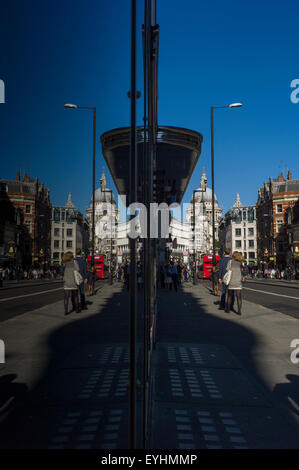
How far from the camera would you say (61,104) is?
2584mm

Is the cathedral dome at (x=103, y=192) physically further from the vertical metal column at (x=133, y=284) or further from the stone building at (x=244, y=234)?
the stone building at (x=244, y=234)

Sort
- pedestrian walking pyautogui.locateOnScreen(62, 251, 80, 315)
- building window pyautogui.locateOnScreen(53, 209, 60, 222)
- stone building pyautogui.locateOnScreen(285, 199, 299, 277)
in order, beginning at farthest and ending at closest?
building window pyautogui.locateOnScreen(53, 209, 60, 222) → stone building pyautogui.locateOnScreen(285, 199, 299, 277) → pedestrian walking pyautogui.locateOnScreen(62, 251, 80, 315)

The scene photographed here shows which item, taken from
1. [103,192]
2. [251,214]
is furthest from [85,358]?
[251,214]

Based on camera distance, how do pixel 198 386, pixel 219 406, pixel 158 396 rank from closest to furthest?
pixel 219 406 → pixel 158 396 → pixel 198 386

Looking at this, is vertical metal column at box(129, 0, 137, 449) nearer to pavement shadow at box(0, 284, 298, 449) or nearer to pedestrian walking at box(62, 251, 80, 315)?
pavement shadow at box(0, 284, 298, 449)

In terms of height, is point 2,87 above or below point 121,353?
above

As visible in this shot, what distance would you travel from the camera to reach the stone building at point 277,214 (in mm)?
70938

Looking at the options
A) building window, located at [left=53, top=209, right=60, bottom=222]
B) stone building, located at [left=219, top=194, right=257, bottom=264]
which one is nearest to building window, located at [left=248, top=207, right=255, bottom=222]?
stone building, located at [left=219, top=194, right=257, bottom=264]

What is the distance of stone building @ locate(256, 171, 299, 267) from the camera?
70938 mm

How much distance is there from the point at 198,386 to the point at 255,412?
0.85 m

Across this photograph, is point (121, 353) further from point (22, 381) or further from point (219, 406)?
point (219, 406)

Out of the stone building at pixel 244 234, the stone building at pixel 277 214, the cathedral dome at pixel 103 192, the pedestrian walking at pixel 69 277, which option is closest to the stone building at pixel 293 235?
the stone building at pixel 277 214

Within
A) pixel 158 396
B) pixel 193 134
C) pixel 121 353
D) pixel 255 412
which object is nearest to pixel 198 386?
pixel 158 396

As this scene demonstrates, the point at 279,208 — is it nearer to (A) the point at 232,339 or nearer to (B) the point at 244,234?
(B) the point at 244,234
